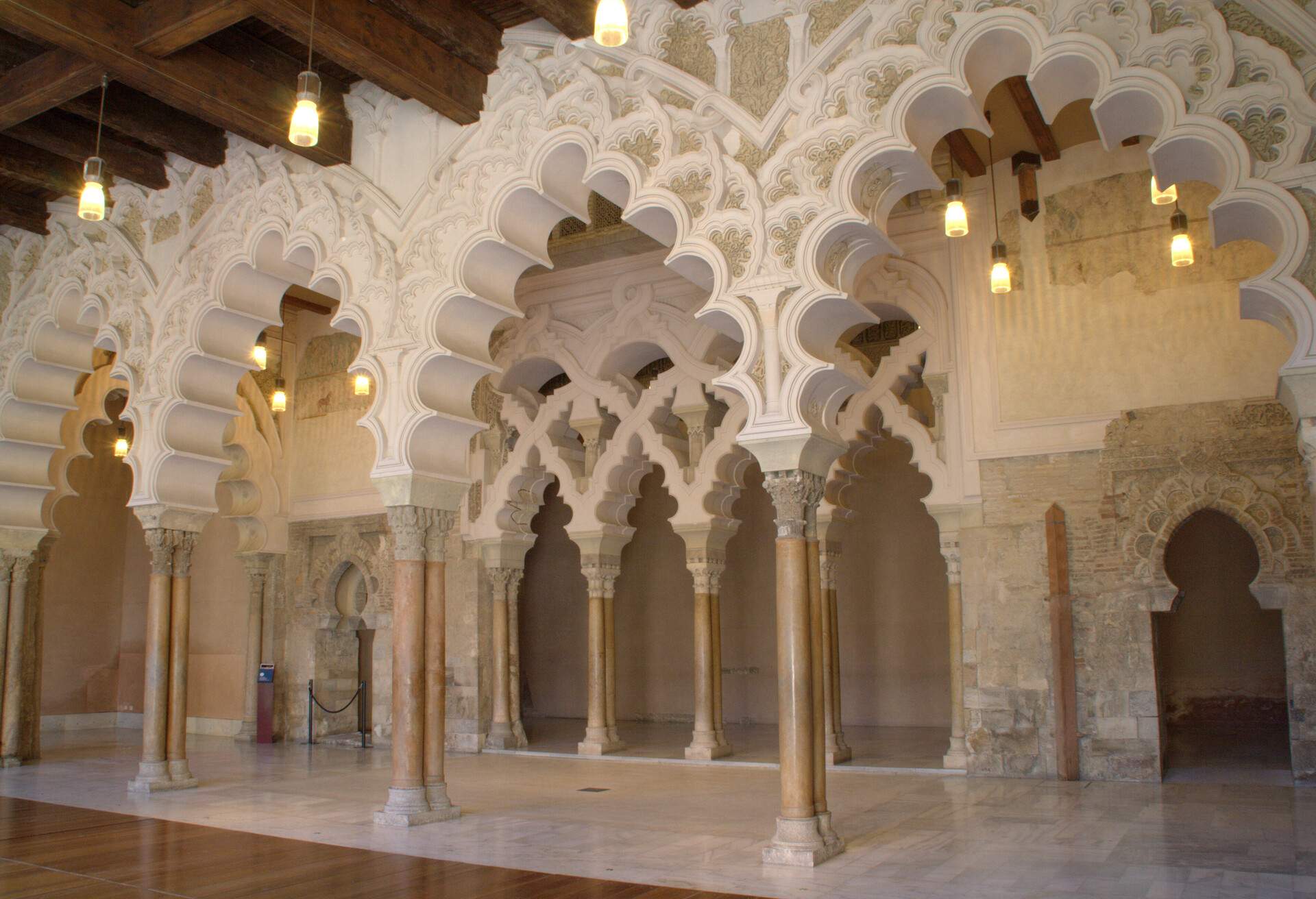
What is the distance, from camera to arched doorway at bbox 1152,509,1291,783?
11.8 metres

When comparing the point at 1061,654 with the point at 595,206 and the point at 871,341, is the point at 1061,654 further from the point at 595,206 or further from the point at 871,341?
the point at 595,206

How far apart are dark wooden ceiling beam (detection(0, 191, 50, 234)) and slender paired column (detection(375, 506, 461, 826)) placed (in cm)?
569

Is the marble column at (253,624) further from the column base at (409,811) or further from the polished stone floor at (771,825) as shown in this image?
the column base at (409,811)

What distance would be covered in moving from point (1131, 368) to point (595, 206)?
19.5 ft

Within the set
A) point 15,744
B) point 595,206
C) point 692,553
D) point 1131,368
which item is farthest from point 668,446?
point 15,744

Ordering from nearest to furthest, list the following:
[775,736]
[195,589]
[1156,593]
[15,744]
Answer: [1156,593] < [15,744] < [775,736] < [195,589]

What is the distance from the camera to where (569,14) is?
7188mm

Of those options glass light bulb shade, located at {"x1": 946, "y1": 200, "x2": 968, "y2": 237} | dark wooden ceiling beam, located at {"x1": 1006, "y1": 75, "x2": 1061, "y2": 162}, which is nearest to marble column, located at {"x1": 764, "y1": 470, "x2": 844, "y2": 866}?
glass light bulb shade, located at {"x1": 946, "y1": 200, "x2": 968, "y2": 237}

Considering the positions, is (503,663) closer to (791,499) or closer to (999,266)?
(791,499)

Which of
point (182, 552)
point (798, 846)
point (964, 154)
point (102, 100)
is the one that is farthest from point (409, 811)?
point (964, 154)

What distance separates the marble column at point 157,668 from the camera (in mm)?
9461

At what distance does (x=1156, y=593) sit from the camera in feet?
28.7

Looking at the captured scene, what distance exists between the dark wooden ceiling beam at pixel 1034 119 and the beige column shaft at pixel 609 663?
21.4ft

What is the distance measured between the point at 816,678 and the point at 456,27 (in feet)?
16.8
